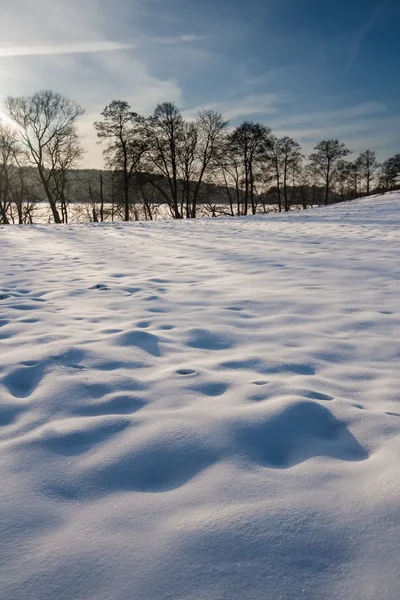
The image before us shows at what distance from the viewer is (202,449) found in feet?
5.68

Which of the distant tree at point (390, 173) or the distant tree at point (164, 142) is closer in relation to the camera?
the distant tree at point (164, 142)

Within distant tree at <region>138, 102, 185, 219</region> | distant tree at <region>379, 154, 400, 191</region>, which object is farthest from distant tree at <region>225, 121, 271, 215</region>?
distant tree at <region>379, 154, 400, 191</region>

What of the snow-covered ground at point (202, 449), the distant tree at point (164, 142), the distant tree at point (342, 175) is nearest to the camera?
the snow-covered ground at point (202, 449)

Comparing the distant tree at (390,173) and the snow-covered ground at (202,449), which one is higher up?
the distant tree at (390,173)

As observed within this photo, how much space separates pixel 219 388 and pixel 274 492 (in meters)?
0.92

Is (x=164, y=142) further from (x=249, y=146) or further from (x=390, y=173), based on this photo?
(x=390, y=173)

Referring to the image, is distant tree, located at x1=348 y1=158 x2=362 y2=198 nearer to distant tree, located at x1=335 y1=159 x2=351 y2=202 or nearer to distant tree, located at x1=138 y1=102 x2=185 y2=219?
distant tree, located at x1=335 y1=159 x2=351 y2=202

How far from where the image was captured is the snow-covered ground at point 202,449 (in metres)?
1.15

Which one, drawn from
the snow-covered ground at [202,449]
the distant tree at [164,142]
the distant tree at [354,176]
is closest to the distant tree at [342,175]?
the distant tree at [354,176]

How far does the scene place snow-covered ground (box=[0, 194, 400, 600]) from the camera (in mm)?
1146

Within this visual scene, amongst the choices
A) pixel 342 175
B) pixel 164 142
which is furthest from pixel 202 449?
pixel 342 175

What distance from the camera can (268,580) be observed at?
1112 millimetres

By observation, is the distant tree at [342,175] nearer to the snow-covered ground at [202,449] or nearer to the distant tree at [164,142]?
the distant tree at [164,142]

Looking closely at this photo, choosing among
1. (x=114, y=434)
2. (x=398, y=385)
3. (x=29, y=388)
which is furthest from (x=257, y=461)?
(x=29, y=388)
